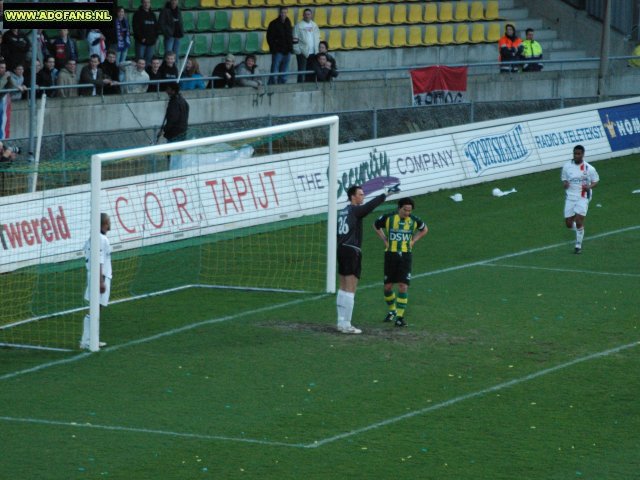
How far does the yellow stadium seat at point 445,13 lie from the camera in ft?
130

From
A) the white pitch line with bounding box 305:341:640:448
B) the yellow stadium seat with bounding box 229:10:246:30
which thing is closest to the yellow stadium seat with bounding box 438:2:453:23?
the yellow stadium seat with bounding box 229:10:246:30

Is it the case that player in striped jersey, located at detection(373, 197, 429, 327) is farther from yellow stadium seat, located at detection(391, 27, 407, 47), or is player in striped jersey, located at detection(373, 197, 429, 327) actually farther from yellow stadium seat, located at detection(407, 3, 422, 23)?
yellow stadium seat, located at detection(407, 3, 422, 23)

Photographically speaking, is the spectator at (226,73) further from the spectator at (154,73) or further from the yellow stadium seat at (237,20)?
the yellow stadium seat at (237,20)

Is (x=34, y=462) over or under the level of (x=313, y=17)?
under

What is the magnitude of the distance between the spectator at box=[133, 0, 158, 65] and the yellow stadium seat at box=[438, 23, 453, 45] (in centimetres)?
1121

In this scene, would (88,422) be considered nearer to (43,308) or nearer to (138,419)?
(138,419)

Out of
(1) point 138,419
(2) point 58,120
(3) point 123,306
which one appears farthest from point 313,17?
(1) point 138,419

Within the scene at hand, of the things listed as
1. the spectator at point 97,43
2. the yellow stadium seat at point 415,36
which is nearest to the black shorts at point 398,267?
the spectator at point 97,43

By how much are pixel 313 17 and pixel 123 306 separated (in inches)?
737

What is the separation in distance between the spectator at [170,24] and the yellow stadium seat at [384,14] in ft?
28.7

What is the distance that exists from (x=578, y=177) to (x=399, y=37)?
15490 mm

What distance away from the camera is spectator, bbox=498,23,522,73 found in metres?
36.4

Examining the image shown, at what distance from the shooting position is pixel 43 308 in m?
19.5

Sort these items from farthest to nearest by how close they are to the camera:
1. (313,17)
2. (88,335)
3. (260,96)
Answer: (313,17)
(260,96)
(88,335)
